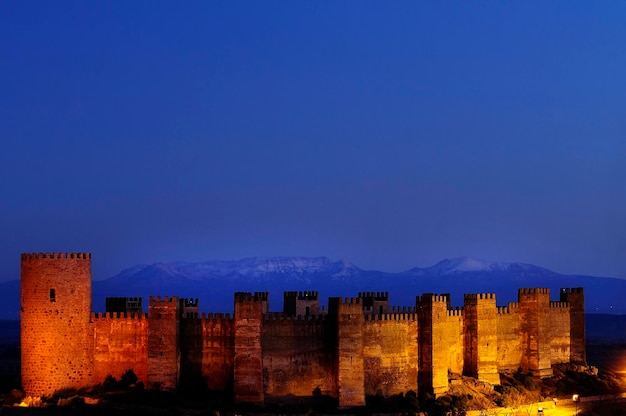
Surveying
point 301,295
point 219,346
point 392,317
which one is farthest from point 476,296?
point 219,346

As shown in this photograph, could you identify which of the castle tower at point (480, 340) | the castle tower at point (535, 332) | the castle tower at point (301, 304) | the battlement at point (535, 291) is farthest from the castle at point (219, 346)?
the battlement at point (535, 291)

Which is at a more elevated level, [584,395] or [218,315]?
[218,315]

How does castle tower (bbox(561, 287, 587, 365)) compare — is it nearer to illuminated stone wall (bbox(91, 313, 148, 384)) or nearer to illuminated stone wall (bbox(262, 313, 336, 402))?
illuminated stone wall (bbox(262, 313, 336, 402))

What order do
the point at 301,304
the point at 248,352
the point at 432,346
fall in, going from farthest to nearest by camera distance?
the point at 301,304 < the point at 432,346 < the point at 248,352

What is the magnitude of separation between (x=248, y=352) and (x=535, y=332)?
20.0 meters

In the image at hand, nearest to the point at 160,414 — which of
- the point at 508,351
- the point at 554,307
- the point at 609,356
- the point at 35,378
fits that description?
the point at 35,378

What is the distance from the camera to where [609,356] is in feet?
274

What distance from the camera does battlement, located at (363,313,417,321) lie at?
151 ft

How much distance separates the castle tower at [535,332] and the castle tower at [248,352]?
19.1 meters

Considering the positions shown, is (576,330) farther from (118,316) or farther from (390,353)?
(118,316)

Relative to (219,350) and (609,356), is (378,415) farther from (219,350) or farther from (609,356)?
(609,356)

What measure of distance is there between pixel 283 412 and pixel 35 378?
11.6 metres

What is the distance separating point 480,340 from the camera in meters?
52.6

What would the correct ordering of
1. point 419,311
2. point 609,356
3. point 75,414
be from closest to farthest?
1. point 75,414
2. point 419,311
3. point 609,356
